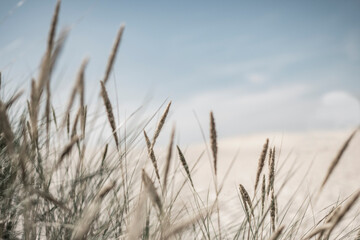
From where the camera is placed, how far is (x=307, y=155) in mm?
9570

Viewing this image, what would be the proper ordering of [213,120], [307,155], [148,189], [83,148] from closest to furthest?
[148,189], [213,120], [83,148], [307,155]

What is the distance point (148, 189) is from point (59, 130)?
0.67m

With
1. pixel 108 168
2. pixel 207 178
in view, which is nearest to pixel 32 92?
pixel 108 168

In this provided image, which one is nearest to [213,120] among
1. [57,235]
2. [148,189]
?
[148,189]

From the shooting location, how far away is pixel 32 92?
69 cm

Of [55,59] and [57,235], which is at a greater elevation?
[55,59]

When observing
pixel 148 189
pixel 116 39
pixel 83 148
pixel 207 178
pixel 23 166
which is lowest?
pixel 148 189

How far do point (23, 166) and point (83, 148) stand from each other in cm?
40

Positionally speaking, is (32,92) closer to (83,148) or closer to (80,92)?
(80,92)

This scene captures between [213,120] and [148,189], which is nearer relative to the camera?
[148,189]

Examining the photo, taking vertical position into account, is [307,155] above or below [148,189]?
above

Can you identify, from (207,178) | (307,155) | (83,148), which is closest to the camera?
(83,148)

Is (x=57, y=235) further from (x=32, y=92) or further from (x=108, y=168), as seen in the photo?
(x=32, y=92)

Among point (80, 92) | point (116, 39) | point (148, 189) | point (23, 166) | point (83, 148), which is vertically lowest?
point (148, 189)
